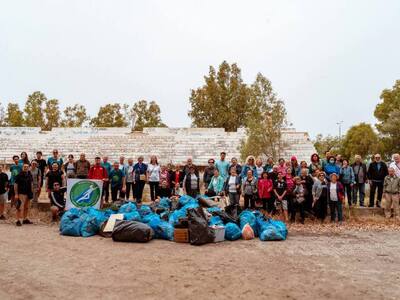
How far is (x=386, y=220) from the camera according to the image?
11633 millimetres

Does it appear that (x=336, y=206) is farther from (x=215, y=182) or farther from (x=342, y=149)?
(x=342, y=149)

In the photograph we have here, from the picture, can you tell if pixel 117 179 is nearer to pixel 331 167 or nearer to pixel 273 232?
pixel 273 232

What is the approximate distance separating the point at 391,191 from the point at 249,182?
404 centimetres

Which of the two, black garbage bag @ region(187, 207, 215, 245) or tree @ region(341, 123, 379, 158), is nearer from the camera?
black garbage bag @ region(187, 207, 215, 245)

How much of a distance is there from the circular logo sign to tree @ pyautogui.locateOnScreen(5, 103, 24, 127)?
155 feet

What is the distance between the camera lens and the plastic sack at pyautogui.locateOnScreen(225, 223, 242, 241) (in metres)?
9.41

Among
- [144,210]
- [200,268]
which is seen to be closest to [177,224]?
[144,210]

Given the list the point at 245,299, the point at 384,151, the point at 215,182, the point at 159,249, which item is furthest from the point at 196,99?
the point at 245,299

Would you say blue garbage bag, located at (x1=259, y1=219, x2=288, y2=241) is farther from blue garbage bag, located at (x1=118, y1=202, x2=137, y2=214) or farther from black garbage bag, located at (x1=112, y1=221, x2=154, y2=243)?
blue garbage bag, located at (x1=118, y1=202, x2=137, y2=214)

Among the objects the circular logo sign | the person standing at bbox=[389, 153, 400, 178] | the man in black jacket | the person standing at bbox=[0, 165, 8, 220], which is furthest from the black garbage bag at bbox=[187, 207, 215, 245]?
the person standing at bbox=[389, 153, 400, 178]

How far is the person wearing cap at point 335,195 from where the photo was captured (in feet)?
36.9

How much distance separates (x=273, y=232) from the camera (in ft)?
30.6

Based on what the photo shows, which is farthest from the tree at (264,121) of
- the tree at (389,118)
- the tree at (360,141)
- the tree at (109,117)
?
the tree at (109,117)

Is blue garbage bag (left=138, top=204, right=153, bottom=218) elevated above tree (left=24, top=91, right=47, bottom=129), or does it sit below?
below
